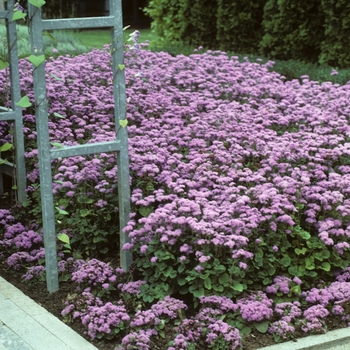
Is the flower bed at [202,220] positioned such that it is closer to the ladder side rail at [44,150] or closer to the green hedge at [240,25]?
the ladder side rail at [44,150]

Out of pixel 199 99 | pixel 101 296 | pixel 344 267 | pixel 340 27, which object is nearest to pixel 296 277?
pixel 344 267

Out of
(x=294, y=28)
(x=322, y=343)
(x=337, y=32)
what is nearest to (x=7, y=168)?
(x=322, y=343)

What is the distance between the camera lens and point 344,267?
477 cm

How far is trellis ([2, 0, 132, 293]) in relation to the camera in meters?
4.43

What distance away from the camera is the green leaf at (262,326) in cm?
417

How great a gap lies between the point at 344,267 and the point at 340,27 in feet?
21.4

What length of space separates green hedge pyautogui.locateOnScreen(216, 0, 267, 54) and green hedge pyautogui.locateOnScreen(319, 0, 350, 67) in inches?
63.7

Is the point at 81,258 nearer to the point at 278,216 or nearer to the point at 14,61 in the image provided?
the point at 278,216

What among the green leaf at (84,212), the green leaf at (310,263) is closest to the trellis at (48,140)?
the green leaf at (84,212)

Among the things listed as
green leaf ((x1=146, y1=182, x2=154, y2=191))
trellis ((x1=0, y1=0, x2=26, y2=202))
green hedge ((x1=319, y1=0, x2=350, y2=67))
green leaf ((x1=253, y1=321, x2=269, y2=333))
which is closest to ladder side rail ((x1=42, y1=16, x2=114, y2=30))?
green leaf ((x1=146, y1=182, x2=154, y2=191))

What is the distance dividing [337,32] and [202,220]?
22.7 ft

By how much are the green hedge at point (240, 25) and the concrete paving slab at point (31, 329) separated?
8.53 metres

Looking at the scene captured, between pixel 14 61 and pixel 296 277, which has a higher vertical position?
pixel 14 61

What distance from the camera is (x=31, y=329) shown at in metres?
4.18
